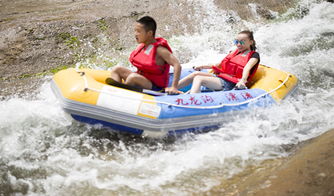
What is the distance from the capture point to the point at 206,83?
4.13 metres

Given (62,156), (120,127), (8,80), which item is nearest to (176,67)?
(120,127)

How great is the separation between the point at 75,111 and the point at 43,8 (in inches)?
200

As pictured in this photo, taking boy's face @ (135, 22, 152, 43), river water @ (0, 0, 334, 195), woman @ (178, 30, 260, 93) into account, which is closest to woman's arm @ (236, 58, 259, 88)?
woman @ (178, 30, 260, 93)

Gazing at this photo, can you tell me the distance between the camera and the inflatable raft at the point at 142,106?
11.3ft

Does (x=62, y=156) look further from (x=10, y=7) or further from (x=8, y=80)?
(x=10, y=7)

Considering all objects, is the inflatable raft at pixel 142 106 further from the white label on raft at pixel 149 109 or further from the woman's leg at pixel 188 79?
the woman's leg at pixel 188 79

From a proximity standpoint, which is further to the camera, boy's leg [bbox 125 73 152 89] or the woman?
the woman

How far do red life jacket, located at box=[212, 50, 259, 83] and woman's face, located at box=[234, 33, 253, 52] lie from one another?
0.26ft

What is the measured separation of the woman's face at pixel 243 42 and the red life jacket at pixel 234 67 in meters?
0.08

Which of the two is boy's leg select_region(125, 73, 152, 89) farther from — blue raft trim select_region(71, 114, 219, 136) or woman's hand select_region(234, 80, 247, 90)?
woman's hand select_region(234, 80, 247, 90)

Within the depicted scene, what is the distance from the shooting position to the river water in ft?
9.80

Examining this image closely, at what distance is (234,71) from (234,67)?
0.06 m

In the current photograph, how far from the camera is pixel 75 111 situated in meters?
3.49

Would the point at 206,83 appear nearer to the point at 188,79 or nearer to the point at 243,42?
the point at 188,79
